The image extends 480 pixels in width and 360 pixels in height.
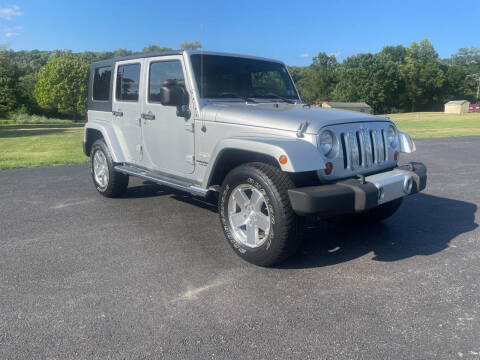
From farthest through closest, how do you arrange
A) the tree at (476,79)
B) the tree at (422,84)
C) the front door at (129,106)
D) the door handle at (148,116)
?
the tree at (476,79), the tree at (422,84), the front door at (129,106), the door handle at (148,116)

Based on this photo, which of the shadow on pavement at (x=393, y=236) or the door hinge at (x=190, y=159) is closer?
the shadow on pavement at (x=393, y=236)

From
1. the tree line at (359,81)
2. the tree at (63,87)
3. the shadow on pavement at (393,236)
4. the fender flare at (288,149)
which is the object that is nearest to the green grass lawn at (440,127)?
the shadow on pavement at (393,236)

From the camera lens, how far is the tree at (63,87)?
66938 mm

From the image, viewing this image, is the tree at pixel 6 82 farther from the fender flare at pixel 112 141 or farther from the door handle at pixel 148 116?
the door handle at pixel 148 116

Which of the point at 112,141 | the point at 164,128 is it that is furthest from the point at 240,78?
the point at 112,141

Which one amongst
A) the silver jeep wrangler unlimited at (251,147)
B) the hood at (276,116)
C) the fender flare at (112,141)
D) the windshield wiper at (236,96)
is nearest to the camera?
the silver jeep wrangler unlimited at (251,147)

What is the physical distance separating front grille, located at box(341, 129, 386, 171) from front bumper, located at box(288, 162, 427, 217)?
22 centimetres

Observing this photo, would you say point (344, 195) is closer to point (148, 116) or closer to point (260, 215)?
point (260, 215)

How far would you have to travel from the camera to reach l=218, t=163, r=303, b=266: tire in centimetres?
351

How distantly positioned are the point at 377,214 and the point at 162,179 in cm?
268

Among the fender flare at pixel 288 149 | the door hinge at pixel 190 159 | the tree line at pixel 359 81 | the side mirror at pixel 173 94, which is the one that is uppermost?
the tree line at pixel 359 81

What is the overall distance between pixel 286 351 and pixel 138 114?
3.90m

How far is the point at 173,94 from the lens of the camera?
4.47 m

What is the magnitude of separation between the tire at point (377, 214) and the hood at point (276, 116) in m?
1.10
